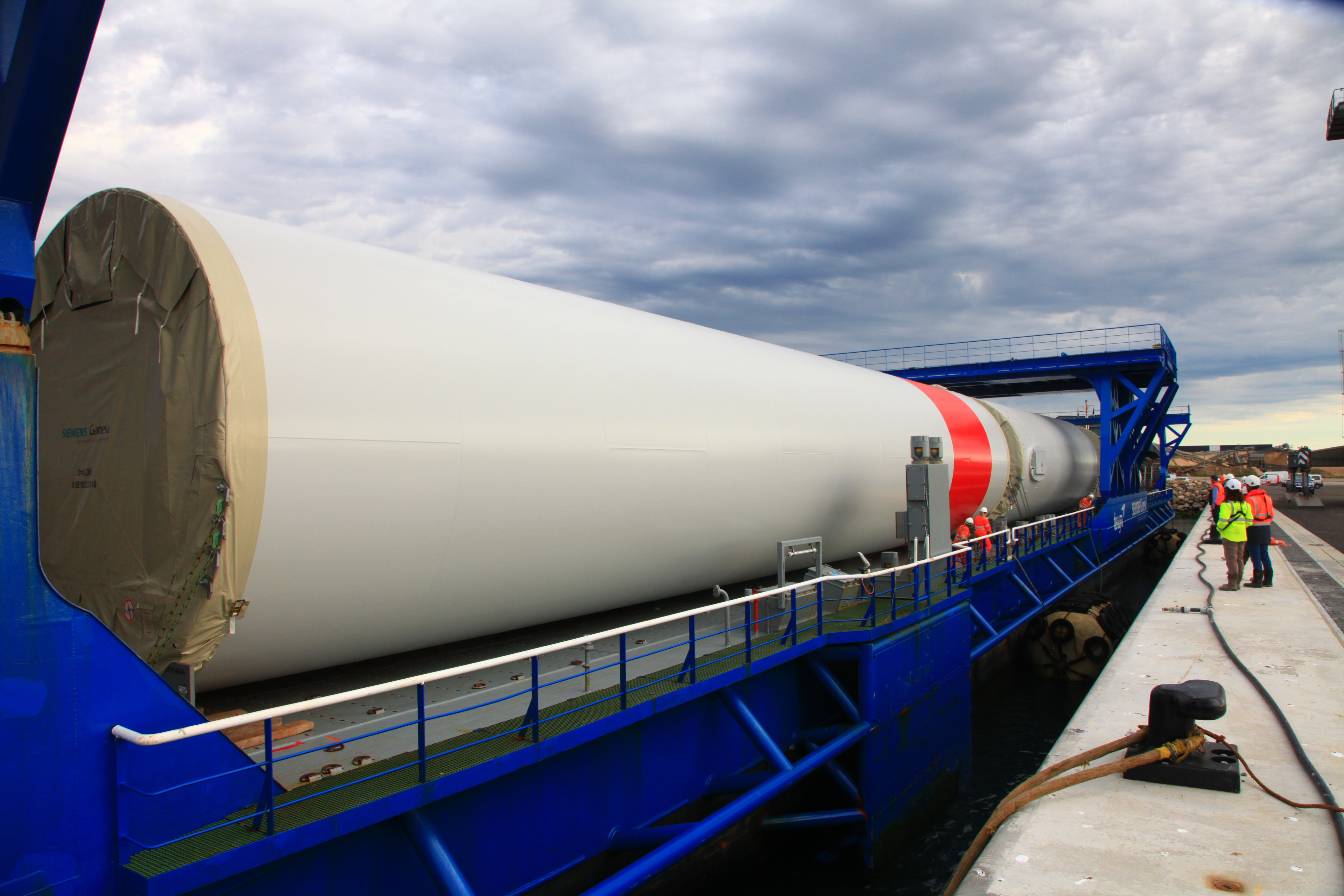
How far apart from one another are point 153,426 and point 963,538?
13217 millimetres

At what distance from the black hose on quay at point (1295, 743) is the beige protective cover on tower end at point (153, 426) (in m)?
7.31

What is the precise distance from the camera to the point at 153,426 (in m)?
4.82

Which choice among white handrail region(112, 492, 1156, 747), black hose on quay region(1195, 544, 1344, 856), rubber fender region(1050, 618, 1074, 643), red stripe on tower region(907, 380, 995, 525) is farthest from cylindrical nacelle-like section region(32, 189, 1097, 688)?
rubber fender region(1050, 618, 1074, 643)

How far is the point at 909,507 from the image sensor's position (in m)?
11.8

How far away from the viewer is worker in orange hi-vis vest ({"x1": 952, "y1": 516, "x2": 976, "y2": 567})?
1242 centimetres

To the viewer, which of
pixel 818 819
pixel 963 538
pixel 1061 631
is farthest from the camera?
pixel 1061 631

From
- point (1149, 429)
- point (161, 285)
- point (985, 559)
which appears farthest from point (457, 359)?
point (1149, 429)

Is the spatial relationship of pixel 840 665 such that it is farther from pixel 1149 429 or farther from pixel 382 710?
pixel 1149 429

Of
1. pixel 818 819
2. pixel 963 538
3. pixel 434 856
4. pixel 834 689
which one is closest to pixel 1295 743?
pixel 834 689

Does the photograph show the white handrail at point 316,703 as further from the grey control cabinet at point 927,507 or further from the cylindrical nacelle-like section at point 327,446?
the grey control cabinet at point 927,507

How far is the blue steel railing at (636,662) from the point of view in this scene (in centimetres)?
379

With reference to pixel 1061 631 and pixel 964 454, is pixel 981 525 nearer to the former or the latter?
pixel 964 454

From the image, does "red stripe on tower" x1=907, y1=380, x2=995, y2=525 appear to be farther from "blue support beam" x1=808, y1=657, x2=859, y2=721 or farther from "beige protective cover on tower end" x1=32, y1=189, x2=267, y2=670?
"beige protective cover on tower end" x1=32, y1=189, x2=267, y2=670

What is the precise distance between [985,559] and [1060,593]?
207 inches
